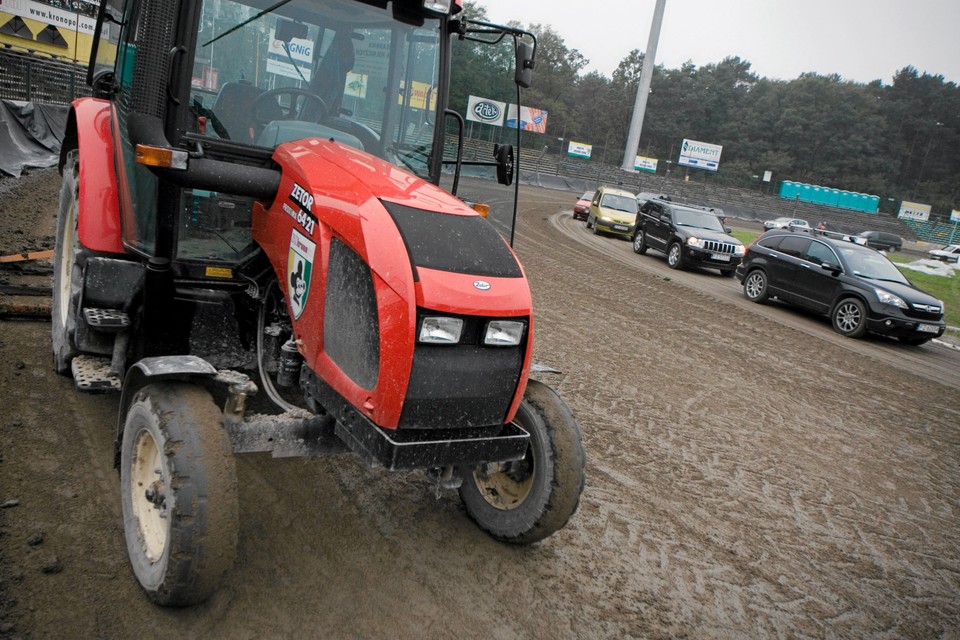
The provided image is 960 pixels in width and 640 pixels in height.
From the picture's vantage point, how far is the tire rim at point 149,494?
9.78ft

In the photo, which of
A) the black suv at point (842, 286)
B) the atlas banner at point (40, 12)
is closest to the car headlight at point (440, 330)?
the black suv at point (842, 286)

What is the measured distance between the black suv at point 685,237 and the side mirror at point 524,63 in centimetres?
1470

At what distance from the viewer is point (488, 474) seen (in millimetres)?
3854

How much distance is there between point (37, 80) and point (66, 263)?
16.3 m

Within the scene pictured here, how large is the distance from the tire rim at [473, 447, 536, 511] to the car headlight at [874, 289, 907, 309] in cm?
1111

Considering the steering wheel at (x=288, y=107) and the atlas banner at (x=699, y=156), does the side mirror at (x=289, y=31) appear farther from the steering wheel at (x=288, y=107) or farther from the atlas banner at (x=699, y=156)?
the atlas banner at (x=699, y=156)

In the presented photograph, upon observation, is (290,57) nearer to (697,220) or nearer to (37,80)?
(697,220)

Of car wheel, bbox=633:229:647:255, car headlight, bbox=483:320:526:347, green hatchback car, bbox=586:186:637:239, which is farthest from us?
green hatchback car, bbox=586:186:637:239

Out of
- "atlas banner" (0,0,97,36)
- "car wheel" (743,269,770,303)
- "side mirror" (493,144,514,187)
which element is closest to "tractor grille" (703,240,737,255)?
"car wheel" (743,269,770,303)

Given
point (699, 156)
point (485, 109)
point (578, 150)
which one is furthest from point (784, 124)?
point (485, 109)

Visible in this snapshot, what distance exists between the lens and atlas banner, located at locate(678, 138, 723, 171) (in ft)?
234

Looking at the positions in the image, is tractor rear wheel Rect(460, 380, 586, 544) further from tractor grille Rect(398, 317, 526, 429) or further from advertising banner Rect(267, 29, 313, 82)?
advertising banner Rect(267, 29, 313, 82)

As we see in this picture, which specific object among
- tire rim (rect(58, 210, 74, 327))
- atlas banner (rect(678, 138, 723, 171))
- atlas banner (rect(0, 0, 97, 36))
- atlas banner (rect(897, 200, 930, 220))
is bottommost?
tire rim (rect(58, 210, 74, 327))

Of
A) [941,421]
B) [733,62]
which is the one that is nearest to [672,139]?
[733,62]
